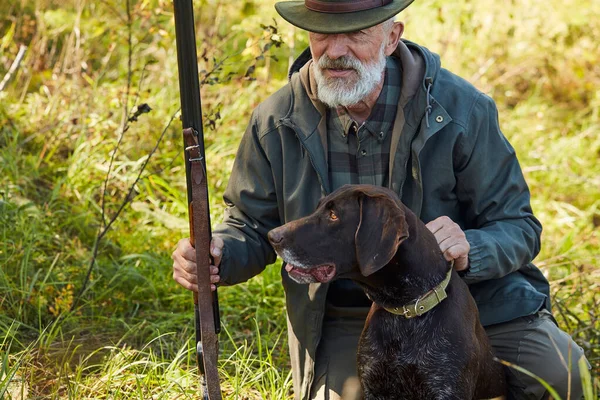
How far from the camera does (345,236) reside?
2.99 m

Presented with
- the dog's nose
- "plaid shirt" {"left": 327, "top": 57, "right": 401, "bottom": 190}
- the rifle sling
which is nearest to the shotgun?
the rifle sling

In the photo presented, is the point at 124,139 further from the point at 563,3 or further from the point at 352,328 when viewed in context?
the point at 563,3

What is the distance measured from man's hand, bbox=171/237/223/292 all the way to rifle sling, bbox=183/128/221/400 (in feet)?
0.27

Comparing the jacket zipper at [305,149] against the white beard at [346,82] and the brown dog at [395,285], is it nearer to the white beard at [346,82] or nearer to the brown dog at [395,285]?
the white beard at [346,82]

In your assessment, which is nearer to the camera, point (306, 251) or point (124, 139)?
point (306, 251)

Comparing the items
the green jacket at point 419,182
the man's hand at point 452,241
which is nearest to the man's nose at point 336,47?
the green jacket at point 419,182

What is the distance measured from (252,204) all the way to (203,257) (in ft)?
2.37

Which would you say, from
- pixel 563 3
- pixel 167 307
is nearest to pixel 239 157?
pixel 167 307

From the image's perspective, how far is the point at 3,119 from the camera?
5.76 m

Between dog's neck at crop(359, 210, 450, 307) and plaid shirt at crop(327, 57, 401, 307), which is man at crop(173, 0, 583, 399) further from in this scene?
dog's neck at crop(359, 210, 450, 307)

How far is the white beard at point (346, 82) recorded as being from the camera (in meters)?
3.60

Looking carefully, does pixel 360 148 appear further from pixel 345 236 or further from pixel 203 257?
pixel 203 257

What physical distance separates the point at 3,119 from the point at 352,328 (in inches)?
121

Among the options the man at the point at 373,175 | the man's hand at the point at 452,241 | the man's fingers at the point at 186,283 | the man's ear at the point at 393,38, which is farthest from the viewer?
the man's ear at the point at 393,38
